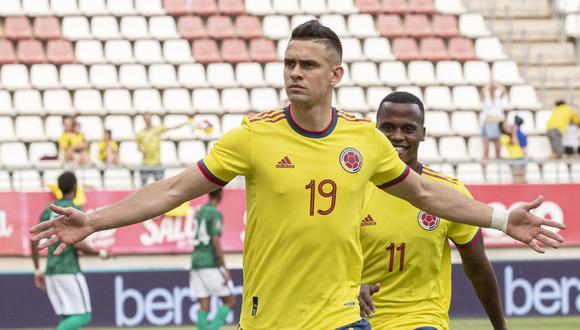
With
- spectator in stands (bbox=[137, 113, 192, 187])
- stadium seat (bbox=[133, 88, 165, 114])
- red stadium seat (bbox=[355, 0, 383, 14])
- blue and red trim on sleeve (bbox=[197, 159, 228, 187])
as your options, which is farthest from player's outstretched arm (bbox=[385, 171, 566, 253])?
red stadium seat (bbox=[355, 0, 383, 14])

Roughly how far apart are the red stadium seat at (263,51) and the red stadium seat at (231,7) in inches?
40.4

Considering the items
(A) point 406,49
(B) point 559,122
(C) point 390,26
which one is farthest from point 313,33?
(C) point 390,26

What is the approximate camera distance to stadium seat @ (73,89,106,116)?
77.6 feet

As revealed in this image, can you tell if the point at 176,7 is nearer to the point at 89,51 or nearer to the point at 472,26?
the point at 89,51

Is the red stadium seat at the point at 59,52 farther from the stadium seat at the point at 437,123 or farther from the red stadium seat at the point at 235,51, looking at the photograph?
the stadium seat at the point at 437,123

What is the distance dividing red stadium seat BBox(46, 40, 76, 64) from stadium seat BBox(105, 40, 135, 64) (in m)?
0.69

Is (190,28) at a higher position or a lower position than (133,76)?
higher

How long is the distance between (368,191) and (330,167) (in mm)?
1408

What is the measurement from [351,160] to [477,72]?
19.8 metres

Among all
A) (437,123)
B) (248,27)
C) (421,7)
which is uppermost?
(421,7)

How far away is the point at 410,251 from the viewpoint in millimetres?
7234

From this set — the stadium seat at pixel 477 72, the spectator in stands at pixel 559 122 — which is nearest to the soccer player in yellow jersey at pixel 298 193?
the spectator in stands at pixel 559 122

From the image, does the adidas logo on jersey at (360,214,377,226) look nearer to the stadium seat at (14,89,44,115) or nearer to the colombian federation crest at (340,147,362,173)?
the colombian federation crest at (340,147,362,173)

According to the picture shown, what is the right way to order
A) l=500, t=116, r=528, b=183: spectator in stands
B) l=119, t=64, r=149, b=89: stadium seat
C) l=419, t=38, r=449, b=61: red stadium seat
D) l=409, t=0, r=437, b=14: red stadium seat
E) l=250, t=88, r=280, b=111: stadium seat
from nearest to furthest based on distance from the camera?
l=500, t=116, r=528, b=183: spectator in stands, l=250, t=88, r=280, b=111: stadium seat, l=119, t=64, r=149, b=89: stadium seat, l=419, t=38, r=449, b=61: red stadium seat, l=409, t=0, r=437, b=14: red stadium seat
